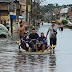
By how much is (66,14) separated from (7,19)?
136886 mm

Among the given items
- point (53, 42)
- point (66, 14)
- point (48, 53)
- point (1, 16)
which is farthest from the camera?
point (66, 14)

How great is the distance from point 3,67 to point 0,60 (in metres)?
2.48

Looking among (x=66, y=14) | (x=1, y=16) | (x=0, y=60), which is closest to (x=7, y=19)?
(x=1, y=16)

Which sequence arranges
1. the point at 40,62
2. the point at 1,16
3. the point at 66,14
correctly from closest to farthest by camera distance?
the point at 40,62 < the point at 1,16 < the point at 66,14

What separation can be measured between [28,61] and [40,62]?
0.63 metres

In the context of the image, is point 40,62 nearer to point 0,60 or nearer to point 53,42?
point 0,60

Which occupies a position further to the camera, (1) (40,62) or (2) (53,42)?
(2) (53,42)

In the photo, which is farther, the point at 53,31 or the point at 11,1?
the point at 11,1

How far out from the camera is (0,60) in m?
16.5

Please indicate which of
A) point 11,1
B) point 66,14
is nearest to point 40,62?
point 11,1

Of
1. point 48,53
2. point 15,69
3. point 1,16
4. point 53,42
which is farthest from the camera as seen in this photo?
point 1,16

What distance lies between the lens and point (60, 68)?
14125 millimetres

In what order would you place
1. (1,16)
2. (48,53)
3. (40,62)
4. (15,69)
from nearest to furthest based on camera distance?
(15,69)
(40,62)
(48,53)
(1,16)

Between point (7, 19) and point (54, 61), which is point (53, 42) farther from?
point (7, 19)
